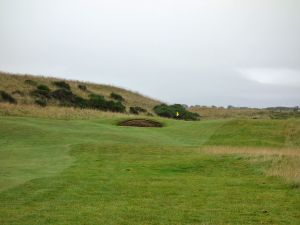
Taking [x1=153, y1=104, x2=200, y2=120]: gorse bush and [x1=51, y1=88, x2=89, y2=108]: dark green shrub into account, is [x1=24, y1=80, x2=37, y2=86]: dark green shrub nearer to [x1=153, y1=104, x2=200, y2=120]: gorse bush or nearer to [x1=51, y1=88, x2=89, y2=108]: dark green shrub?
[x1=51, y1=88, x2=89, y2=108]: dark green shrub

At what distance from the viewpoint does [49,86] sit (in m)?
85.7

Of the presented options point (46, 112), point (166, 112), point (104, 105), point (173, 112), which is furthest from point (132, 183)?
point (166, 112)

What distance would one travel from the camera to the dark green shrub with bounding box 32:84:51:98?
7550 cm

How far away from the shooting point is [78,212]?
12.7 metres

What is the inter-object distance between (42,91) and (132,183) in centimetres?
6209

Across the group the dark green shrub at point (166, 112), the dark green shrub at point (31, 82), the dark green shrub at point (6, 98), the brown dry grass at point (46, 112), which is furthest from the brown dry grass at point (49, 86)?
the brown dry grass at point (46, 112)

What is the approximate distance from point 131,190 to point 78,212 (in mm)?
3949

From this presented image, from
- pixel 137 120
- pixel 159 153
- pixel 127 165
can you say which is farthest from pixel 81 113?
pixel 127 165

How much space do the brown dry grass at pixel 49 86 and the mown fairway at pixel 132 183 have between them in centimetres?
3919

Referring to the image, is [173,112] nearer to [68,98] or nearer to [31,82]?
[68,98]

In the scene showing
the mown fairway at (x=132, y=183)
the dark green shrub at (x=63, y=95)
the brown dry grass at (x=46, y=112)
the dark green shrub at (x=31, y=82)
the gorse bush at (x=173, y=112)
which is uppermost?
the dark green shrub at (x=31, y=82)

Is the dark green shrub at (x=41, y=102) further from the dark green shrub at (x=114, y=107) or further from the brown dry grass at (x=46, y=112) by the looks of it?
the brown dry grass at (x=46, y=112)

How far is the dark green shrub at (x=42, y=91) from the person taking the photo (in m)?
75.5

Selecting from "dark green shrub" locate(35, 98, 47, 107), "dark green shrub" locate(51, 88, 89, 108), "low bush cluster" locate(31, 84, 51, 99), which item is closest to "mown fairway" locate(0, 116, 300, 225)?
"dark green shrub" locate(35, 98, 47, 107)
